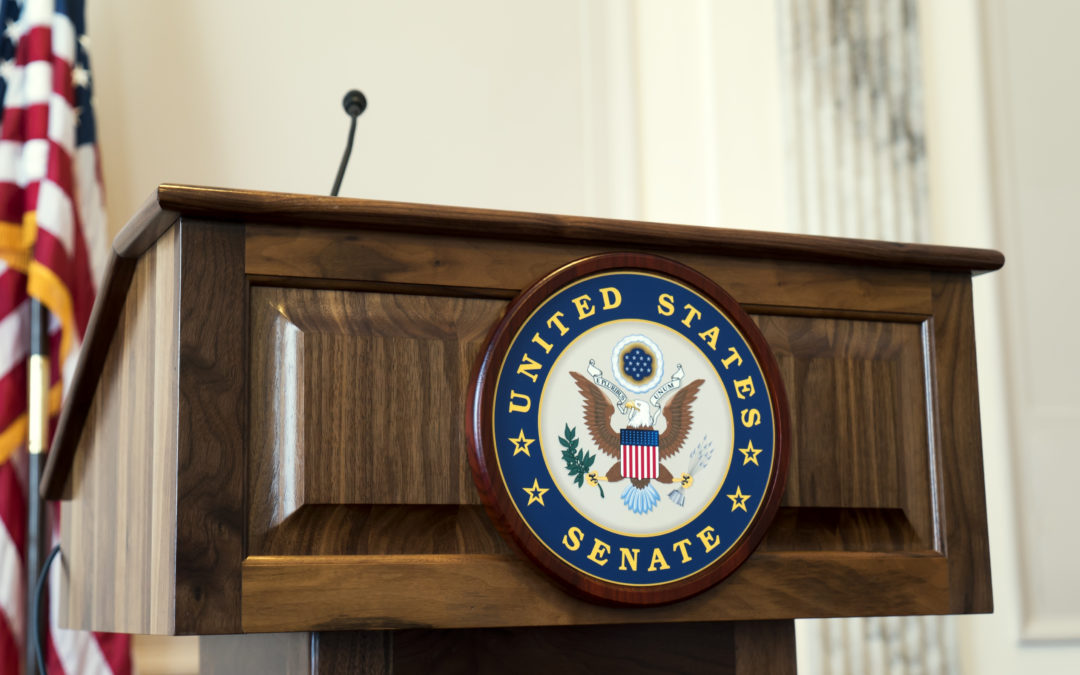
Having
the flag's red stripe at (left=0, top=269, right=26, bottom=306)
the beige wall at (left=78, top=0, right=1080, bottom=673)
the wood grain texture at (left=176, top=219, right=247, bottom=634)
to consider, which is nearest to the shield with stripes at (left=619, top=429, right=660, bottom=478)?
the wood grain texture at (left=176, top=219, right=247, bottom=634)

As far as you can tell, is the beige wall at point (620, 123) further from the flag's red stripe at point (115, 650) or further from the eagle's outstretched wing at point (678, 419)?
the eagle's outstretched wing at point (678, 419)

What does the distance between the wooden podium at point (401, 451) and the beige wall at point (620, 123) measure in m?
1.68

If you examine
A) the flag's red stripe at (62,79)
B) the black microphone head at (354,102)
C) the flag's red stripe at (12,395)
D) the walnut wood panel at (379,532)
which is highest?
the flag's red stripe at (62,79)

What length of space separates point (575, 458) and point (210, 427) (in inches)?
14.2

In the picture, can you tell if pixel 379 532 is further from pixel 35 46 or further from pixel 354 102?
pixel 35 46

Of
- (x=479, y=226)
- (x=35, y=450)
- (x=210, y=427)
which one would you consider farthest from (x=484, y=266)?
(x=35, y=450)

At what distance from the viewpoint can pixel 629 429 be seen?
4.01 ft

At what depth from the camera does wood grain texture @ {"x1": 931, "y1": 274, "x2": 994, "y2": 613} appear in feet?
4.62

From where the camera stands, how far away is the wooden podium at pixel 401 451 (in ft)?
3.60

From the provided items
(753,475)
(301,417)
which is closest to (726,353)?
(753,475)

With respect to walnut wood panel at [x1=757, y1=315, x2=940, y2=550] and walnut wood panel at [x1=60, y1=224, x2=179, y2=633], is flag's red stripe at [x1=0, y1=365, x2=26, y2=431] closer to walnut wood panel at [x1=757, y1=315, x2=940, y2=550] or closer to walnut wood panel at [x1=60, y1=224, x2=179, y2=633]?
walnut wood panel at [x1=60, y1=224, x2=179, y2=633]

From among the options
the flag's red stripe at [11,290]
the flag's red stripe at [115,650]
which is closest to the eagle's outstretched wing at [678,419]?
the flag's red stripe at [115,650]

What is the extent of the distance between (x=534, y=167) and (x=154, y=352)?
2191 millimetres

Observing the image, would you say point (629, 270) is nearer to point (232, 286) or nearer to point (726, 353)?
point (726, 353)
